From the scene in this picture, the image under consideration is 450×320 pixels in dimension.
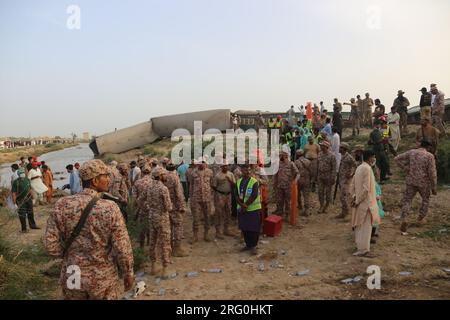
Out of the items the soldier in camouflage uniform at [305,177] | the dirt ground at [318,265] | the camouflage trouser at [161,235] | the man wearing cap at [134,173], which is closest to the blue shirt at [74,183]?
the man wearing cap at [134,173]

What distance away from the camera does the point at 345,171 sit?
766 cm

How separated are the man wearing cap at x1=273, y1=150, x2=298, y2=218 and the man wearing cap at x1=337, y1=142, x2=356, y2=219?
3.35 ft

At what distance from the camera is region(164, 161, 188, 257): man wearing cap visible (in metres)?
6.55

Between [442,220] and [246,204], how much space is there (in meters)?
4.25

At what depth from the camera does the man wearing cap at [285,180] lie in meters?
7.94

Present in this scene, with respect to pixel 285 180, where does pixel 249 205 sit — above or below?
below

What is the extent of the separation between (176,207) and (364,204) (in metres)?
3.34

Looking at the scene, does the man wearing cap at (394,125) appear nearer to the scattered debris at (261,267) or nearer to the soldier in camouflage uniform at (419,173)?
the soldier in camouflage uniform at (419,173)

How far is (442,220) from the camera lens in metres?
7.28

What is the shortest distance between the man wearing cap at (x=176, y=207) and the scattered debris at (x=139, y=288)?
4.44 feet

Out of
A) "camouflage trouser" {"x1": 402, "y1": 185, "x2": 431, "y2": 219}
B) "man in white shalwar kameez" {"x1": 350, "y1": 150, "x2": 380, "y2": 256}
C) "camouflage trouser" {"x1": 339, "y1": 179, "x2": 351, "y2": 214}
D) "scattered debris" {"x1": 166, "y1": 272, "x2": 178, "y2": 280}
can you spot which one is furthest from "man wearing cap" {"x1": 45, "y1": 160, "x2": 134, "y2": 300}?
"camouflage trouser" {"x1": 339, "y1": 179, "x2": 351, "y2": 214}

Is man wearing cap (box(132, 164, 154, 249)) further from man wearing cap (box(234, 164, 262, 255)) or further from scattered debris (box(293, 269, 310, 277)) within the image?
scattered debris (box(293, 269, 310, 277))

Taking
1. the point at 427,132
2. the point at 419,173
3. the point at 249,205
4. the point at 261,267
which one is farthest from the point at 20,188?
the point at 427,132

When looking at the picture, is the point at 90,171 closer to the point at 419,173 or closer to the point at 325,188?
the point at 419,173
